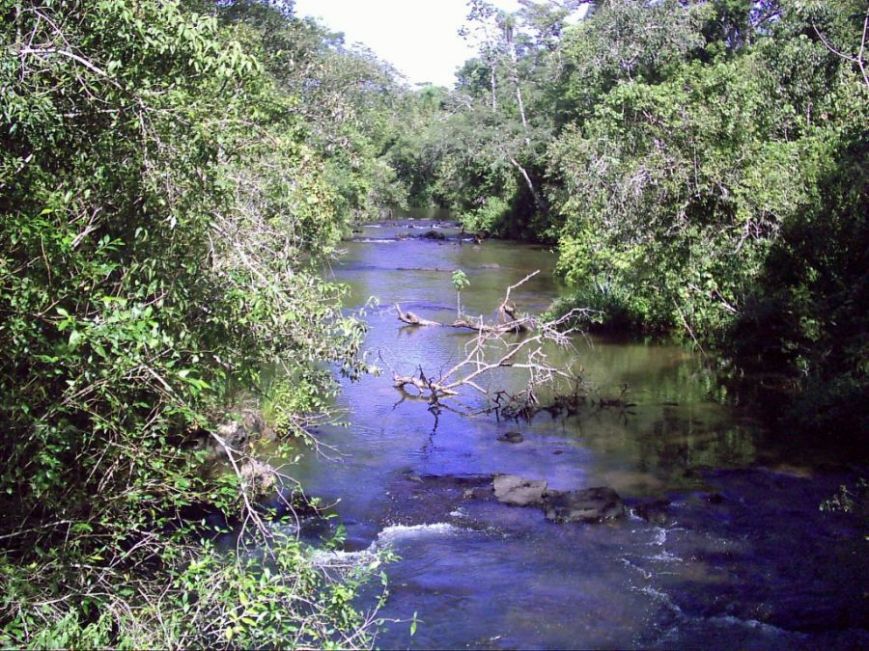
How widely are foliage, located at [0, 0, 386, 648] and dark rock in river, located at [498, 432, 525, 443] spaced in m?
7.59

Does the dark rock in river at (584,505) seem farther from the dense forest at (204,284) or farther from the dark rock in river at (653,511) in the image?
the dense forest at (204,284)

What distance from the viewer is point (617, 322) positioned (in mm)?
22219

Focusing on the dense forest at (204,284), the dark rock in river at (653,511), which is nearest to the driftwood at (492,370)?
the dense forest at (204,284)

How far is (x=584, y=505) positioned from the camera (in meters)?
11.7

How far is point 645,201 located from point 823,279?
3.61 meters

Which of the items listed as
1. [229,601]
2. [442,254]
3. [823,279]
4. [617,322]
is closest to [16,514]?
[229,601]

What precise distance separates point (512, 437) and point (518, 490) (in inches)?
99.9

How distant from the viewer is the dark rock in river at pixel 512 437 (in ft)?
47.8

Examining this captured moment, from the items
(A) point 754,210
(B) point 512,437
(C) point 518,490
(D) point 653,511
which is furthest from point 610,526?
(A) point 754,210

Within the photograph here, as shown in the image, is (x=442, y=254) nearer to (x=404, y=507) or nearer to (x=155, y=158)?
(x=404, y=507)

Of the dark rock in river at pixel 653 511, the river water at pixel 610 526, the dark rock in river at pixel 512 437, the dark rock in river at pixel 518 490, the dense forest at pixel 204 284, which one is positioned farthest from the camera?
the dark rock in river at pixel 512 437

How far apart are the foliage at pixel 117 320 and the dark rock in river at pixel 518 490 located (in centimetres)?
528

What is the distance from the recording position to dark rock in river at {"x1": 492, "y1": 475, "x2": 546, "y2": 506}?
11969mm

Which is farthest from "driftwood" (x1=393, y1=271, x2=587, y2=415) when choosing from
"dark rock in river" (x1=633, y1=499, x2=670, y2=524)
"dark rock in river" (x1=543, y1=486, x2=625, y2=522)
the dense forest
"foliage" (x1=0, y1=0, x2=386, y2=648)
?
"foliage" (x1=0, y1=0, x2=386, y2=648)
